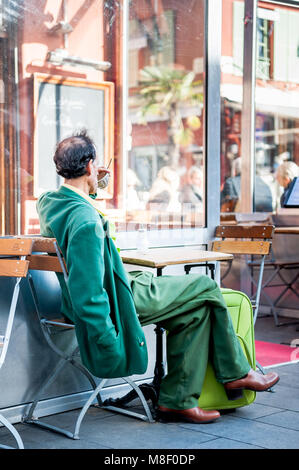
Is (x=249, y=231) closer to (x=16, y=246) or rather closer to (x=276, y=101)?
(x=16, y=246)

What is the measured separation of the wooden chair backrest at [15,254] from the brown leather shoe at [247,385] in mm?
1255

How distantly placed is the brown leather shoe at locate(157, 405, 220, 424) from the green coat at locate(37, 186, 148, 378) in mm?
451

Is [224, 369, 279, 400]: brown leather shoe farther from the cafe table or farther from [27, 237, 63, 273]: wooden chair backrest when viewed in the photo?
[27, 237, 63, 273]: wooden chair backrest

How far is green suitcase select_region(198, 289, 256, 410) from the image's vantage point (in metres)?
3.68

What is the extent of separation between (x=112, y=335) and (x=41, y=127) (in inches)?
123

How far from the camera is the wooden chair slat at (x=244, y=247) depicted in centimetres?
438

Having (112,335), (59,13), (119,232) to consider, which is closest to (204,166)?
(119,232)

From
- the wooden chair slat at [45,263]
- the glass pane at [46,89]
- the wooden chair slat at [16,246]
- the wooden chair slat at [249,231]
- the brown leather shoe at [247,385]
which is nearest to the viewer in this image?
the wooden chair slat at [16,246]

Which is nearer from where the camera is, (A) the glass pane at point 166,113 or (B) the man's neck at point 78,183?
(B) the man's neck at point 78,183

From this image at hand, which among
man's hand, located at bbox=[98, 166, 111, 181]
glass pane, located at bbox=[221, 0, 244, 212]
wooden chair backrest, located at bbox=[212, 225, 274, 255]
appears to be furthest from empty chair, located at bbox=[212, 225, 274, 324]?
glass pane, located at bbox=[221, 0, 244, 212]

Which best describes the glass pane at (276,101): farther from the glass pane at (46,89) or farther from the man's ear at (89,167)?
the man's ear at (89,167)

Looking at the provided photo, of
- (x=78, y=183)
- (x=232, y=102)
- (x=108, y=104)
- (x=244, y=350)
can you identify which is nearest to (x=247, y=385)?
(x=244, y=350)

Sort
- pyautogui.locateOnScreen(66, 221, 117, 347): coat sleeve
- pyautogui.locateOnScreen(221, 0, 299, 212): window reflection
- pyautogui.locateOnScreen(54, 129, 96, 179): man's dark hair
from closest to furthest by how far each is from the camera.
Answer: pyautogui.locateOnScreen(66, 221, 117, 347): coat sleeve, pyautogui.locateOnScreen(54, 129, 96, 179): man's dark hair, pyautogui.locateOnScreen(221, 0, 299, 212): window reflection

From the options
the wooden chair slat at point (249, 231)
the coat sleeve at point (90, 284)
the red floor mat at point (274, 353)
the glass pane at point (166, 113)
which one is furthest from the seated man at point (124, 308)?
the glass pane at point (166, 113)
